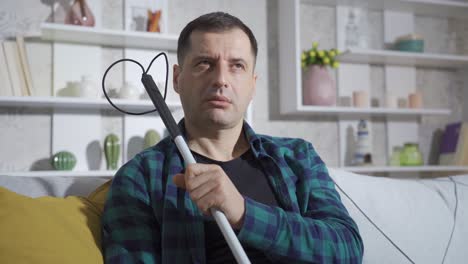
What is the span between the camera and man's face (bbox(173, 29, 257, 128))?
3.77ft

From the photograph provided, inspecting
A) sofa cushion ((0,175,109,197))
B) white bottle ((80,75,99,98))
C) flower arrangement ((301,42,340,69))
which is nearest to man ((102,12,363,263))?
sofa cushion ((0,175,109,197))

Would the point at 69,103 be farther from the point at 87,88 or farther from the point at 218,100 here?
the point at 218,100

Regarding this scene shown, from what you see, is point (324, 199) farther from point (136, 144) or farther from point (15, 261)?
point (136, 144)

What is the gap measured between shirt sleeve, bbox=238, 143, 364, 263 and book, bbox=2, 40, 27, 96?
5.48ft

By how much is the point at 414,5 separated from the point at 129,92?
6.42 feet

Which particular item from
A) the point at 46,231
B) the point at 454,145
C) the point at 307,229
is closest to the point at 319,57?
the point at 454,145

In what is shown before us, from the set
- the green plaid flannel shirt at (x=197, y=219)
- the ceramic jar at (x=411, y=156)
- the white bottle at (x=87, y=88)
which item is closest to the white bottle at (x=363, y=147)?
the ceramic jar at (x=411, y=156)

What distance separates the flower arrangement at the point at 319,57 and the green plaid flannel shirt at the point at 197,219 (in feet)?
5.43

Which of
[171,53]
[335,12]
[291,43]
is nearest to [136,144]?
[171,53]

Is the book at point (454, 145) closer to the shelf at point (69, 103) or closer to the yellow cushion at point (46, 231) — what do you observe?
the shelf at point (69, 103)

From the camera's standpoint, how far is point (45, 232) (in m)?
0.90

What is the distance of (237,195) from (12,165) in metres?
1.92

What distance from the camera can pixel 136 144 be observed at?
8.55 feet

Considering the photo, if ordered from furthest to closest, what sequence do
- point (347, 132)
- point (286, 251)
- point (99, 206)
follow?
point (347, 132), point (99, 206), point (286, 251)
